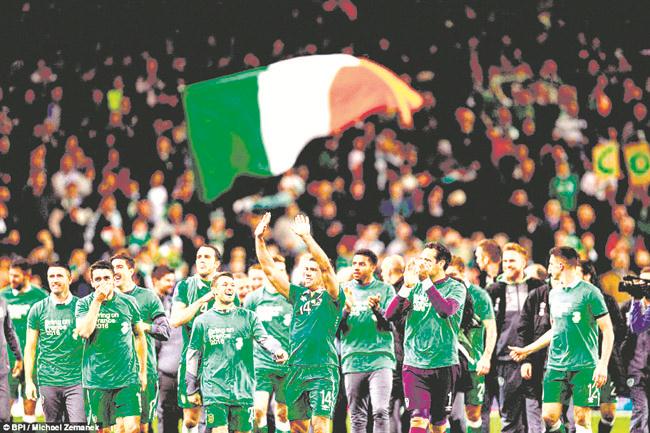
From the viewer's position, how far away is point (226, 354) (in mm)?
10883

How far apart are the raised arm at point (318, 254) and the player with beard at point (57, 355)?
2426 millimetres

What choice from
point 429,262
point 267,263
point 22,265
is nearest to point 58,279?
point 267,263

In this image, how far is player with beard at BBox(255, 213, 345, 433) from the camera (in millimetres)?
10766

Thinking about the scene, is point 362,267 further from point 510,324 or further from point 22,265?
point 22,265

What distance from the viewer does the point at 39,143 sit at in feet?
70.0

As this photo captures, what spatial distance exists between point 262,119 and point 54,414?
575 cm

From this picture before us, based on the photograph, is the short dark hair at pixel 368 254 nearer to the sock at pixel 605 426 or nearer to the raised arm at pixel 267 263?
the raised arm at pixel 267 263

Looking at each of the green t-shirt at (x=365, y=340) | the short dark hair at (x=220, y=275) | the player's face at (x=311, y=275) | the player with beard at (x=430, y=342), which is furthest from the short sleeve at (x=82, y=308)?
the player with beard at (x=430, y=342)

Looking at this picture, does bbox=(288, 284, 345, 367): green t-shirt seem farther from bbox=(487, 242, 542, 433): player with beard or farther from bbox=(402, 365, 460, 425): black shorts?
bbox=(487, 242, 542, 433): player with beard

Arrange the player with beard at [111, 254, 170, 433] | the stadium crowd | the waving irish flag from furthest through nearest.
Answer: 1. the stadium crowd
2. the waving irish flag
3. the player with beard at [111, 254, 170, 433]

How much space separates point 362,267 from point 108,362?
8.90 ft

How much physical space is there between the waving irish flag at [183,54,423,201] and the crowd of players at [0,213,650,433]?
132 inches

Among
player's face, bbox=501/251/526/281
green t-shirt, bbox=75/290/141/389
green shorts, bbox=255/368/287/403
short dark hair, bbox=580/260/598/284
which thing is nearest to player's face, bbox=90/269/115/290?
green t-shirt, bbox=75/290/141/389

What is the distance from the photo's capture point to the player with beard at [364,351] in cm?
1173
